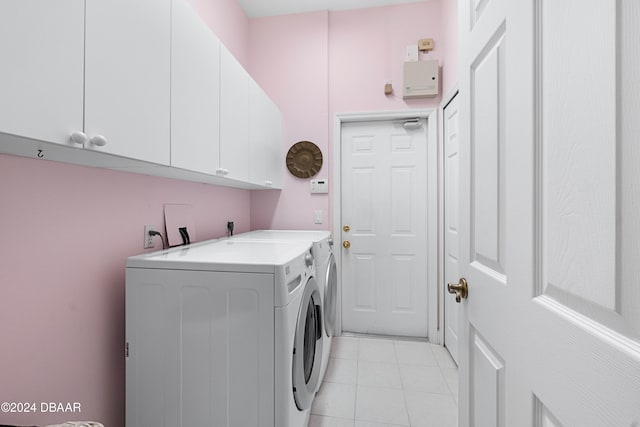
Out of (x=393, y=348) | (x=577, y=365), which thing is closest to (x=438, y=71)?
(x=393, y=348)

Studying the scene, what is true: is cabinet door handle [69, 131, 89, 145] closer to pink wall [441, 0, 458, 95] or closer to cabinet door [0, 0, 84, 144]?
cabinet door [0, 0, 84, 144]

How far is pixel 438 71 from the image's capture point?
2.56 meters

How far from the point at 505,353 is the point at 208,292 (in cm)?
97

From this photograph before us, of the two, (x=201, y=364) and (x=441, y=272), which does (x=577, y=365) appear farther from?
(x=441, y=272)

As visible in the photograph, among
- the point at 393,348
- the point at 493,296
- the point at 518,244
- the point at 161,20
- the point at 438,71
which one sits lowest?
the point at 393,348

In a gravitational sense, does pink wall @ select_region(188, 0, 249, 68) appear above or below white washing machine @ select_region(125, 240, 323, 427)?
above

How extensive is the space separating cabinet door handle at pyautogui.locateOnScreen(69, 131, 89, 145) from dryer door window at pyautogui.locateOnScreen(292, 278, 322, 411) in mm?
944

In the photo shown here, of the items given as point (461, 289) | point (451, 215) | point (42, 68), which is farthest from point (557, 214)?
point (451, 215)

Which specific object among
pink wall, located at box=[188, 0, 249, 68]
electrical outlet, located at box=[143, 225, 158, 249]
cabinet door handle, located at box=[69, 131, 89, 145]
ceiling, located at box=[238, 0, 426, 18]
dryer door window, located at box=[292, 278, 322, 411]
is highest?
ceiling, located at box=[238, 0, 426, 18]

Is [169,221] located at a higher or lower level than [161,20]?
lower

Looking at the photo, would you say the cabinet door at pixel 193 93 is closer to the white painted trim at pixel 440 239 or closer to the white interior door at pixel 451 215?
the white interior door at pixel 451 215

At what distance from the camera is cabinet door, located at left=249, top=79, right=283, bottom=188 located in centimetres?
205

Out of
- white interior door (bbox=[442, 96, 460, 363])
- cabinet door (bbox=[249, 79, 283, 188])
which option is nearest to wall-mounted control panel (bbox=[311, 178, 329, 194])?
cabinet door (bbox=[249, 79, 283, 188])

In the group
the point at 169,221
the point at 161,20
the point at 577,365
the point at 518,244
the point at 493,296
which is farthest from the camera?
the point at 169,221
